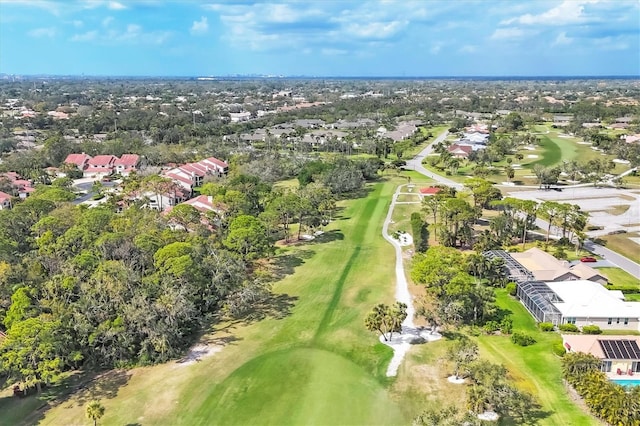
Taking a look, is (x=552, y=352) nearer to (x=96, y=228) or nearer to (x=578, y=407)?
(x=578, y=407)

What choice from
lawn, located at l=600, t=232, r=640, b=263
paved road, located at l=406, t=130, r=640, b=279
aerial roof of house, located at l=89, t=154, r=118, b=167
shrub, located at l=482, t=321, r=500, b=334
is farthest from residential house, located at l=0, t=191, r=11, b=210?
lawn, located at l=600, t=232, r=640, b=263

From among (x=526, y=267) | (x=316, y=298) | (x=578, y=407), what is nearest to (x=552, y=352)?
(x=578, y=407)

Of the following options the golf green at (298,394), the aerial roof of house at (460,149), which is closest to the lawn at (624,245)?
the golf green at (298,394)

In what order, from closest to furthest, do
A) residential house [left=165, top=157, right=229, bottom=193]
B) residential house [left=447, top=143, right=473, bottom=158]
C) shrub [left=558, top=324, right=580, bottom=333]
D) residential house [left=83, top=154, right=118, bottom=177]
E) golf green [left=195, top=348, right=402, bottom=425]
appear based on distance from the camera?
golf green [left=195, top=348, right=402, bottom=425], shrub [left=558, top=324, right=580, bottom=333], residential house [left=165, top=157, right=229, bottom=193], residential house [left=83, top=154, right=118, bottom=177], residential house [left=447, top=143, right=473, bottom=158]

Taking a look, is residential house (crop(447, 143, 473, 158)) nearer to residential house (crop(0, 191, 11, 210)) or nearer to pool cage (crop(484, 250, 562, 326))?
pool cage (crop(484, 250, 562, 326))

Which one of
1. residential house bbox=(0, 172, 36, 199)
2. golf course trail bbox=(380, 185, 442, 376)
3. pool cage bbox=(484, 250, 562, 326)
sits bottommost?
golf course trail bbox=(380, 185, 442, 376)

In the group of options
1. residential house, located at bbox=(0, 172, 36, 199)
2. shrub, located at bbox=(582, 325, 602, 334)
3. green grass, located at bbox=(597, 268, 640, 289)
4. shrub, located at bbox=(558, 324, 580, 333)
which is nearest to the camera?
shrub, located at bbox=(582, 325, 602, 334)
